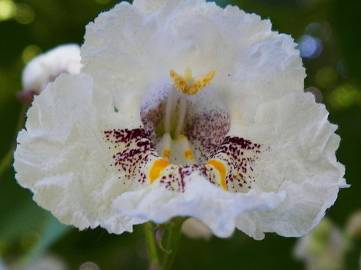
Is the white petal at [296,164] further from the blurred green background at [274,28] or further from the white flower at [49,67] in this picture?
the blurred green background at [274,28]

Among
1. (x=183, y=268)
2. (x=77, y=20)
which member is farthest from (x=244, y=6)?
(x=183, y=268)

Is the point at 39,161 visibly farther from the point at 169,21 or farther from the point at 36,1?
the point at 36,1

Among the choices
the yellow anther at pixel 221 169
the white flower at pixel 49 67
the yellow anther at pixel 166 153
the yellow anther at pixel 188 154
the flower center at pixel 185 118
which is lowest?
the yellow anther at pixel 221 169

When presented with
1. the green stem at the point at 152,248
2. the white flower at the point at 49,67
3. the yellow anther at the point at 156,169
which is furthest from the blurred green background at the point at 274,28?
the yellow anther at the point at 156,169

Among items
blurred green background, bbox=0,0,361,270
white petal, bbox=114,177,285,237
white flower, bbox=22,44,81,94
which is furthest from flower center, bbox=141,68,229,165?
blurred green background, bbox=0,0,361,270

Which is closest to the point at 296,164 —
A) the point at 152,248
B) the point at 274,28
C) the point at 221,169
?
the point at 221,169

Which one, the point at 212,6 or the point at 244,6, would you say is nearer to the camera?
the point at 212,6

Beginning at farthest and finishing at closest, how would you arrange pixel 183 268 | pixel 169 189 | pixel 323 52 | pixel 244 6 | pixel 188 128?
1. pixel 323 52
2. pixel 183 268
3. pixel 244 6
4. pixel 188 128
5. pixel 169 189
